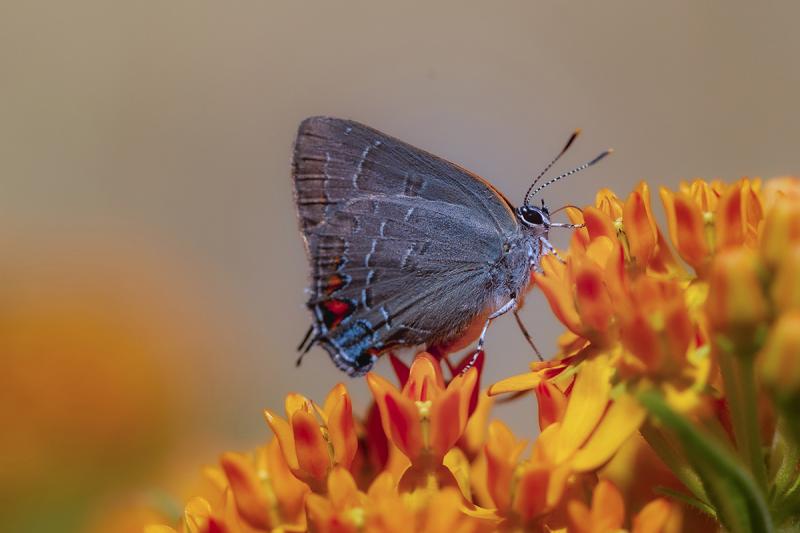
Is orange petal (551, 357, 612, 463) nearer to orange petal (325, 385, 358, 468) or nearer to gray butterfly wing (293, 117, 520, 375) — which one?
orange petal (325, 385, 358, 468)

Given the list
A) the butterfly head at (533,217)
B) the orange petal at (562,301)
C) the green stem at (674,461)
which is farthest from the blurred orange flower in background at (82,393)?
the butterfly head at (533,217)

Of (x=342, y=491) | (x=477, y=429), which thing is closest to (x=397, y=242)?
(x=477, y=429)

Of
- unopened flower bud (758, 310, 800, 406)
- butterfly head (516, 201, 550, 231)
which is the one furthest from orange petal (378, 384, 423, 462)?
butterfly head (516, 201, 550, 231)

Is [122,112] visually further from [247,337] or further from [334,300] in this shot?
[334,300]

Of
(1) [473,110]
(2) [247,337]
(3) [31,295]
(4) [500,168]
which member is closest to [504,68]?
Result: (1) [473,110]

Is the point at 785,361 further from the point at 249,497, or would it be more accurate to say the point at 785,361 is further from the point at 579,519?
the point at 249,497
